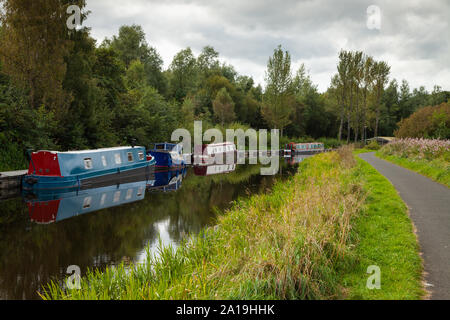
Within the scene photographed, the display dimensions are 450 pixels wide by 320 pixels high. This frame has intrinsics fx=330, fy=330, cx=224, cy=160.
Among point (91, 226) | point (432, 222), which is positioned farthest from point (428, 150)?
point (91, 226)

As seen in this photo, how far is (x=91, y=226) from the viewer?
988 centimetres

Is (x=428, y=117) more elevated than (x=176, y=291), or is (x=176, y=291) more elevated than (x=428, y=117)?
(x=428, y=117)

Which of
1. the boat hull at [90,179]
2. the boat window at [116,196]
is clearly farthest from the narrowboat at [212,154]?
the boat window at [116,196]

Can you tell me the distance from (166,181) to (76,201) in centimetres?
704

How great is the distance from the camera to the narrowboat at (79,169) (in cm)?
1453

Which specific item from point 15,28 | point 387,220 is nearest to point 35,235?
point 387,220

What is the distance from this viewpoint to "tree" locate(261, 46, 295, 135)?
4441 cm

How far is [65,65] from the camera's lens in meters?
18.4

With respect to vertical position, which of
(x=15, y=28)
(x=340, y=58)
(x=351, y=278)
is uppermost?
(x=340, y=58)

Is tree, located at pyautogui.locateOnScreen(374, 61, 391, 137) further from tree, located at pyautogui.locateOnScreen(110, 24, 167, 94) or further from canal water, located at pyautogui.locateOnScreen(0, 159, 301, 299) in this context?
canal water, located at pyautogui.locateOnScreen(0, 159, 301, 299)

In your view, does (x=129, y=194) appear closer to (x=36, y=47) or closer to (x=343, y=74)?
(x=36, y=47)

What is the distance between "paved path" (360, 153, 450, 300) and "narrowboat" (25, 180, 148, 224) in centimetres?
998
